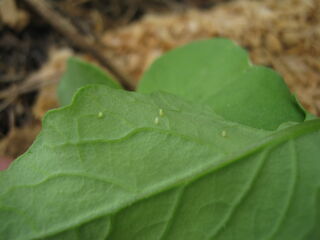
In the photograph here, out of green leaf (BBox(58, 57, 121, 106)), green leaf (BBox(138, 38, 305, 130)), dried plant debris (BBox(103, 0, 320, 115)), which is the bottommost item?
dried plant debris (BBox(103, 0, 320, 115))

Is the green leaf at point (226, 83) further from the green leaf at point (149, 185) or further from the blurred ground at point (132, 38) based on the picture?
the blurred ground at point (132, 38)

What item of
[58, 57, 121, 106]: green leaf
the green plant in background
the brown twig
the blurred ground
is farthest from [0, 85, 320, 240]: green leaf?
the brown twig

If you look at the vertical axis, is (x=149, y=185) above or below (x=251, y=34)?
above

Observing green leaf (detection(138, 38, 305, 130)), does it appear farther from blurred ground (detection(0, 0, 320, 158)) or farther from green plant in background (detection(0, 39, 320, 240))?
blurred ground (detection(0, 0, 320, 158))

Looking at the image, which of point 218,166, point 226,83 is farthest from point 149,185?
point 226,83

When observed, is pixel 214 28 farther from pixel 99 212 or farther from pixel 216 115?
pixel 99 212

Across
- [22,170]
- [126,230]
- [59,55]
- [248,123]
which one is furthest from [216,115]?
[59,55]

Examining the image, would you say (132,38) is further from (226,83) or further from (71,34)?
(226,83)
